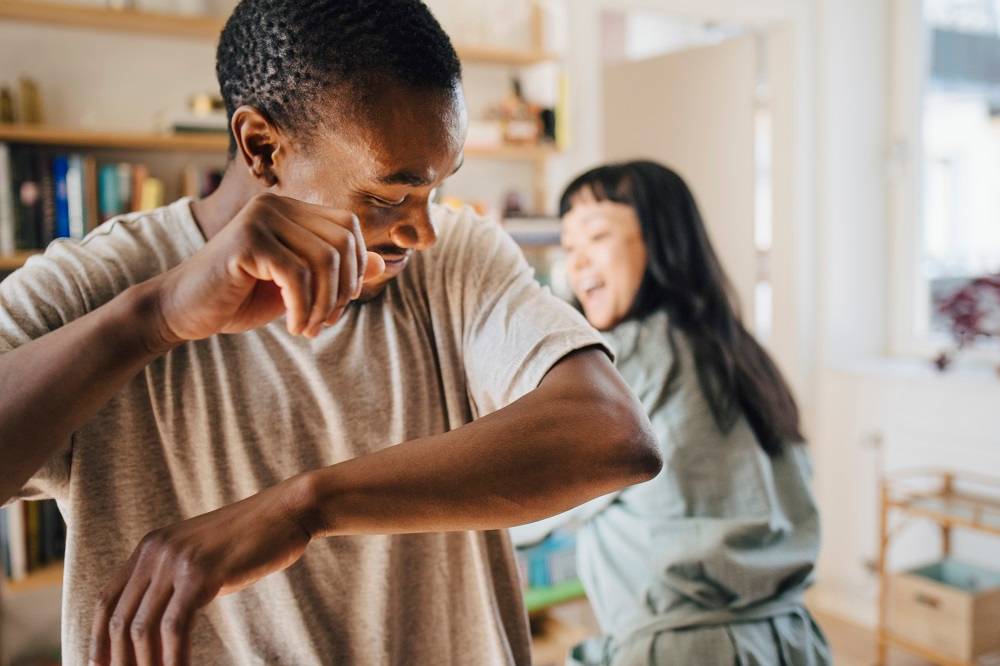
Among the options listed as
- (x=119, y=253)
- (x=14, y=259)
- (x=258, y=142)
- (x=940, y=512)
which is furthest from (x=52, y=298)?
(x=940, y=512)

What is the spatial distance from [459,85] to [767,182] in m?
3.33

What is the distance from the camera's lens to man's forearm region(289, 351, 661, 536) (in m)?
0.61

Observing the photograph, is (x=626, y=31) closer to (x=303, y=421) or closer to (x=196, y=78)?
(x=196, y=78)

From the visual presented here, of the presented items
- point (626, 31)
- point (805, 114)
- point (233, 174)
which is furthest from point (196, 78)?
point (626, 31)

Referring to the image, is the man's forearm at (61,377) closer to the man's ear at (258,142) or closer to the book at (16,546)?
the man's ear at (258,142)

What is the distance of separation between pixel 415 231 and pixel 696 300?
972mm

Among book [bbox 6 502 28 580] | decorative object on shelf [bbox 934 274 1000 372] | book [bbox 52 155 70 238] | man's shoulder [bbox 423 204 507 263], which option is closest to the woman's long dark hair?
man's shoulder [bbox 423 204 507 263]

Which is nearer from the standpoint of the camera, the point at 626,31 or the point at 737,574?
the point at 737,574

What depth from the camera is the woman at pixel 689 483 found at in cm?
136

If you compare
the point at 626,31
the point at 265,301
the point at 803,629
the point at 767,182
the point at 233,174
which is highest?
the point at 626,31

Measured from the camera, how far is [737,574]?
1354 mm

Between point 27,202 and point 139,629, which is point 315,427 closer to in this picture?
point 139,629

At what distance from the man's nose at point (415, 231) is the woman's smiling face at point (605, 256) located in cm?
96

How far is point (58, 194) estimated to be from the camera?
2250mm
